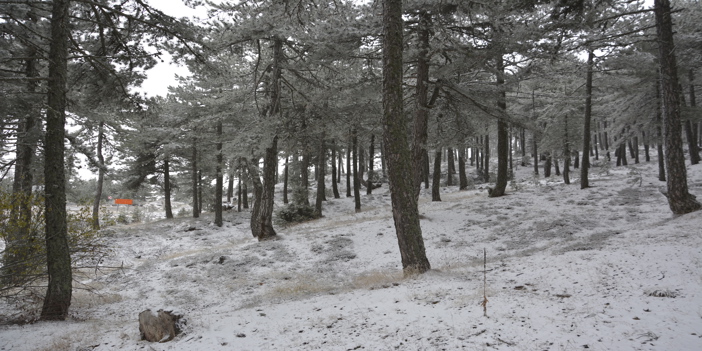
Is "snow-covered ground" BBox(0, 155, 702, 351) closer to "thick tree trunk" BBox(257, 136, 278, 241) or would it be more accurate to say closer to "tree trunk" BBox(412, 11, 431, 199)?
"thick tree trunk" BBox(257, 136, 278, 241)

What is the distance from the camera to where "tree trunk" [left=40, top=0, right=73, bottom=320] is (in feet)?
20.7

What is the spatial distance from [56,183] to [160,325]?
3892 mm

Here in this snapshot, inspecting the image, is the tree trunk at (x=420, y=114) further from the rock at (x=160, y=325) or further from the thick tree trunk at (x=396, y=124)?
the rock at (x=160, y=325)

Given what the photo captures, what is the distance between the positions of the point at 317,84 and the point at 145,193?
101 ft

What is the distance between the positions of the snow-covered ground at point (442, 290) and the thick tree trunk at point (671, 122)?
2.17 feet

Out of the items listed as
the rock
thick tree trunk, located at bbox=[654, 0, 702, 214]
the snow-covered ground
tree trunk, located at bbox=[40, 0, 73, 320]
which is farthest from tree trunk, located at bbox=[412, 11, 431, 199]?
tree trunk, located at bbox=[40, 0, 73, 320]

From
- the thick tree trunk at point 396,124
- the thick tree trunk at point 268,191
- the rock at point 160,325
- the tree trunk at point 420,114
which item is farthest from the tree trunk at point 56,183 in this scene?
the tree trunk at point 420,114

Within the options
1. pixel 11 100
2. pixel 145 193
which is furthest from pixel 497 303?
pixel 145 193

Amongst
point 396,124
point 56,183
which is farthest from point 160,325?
point 396,124

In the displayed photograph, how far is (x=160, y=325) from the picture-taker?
5.00 meters

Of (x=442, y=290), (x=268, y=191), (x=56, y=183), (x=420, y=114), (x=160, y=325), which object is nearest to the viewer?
(x=160, y=325)

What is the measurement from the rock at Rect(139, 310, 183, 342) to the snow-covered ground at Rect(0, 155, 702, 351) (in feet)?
0.54

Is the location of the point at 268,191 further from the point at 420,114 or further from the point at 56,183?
the point at 56,183

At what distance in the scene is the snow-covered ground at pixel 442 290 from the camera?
3633mm
